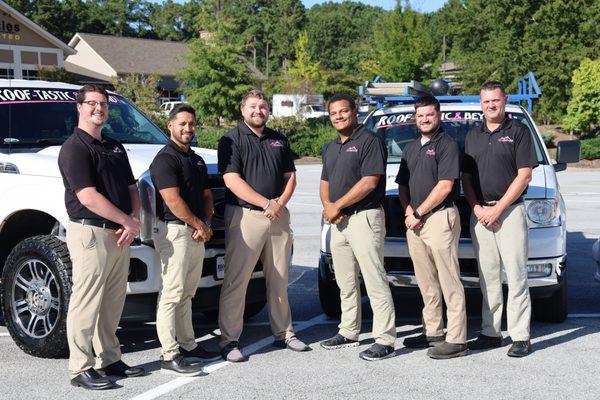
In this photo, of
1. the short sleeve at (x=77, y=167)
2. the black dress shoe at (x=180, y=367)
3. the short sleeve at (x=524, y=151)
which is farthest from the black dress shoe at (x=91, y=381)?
the short sleeve at (x=524, y=151)

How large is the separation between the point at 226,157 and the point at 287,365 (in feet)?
5.10

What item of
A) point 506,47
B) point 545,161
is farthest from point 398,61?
point 545,161

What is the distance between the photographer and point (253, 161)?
551 centimetres

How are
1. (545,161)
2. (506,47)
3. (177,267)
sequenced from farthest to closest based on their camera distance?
(506,47), (545,161), (177,267)

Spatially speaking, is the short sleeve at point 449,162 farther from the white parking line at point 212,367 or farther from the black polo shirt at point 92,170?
the black polo shirt at point 92,170

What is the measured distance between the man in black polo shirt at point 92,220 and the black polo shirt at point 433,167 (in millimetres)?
2030

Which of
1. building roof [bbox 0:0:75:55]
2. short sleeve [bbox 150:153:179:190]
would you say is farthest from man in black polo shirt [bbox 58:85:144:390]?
building roof [bbox 0:0:75:55]

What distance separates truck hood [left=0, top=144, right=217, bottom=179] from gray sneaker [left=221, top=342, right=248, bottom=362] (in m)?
1.31

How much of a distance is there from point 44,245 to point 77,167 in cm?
91

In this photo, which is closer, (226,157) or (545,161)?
(226,157)

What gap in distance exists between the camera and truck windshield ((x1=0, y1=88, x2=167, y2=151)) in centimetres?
632

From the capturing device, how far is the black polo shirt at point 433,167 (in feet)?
17.8

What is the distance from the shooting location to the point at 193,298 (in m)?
5.66

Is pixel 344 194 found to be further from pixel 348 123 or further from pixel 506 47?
pixel 506 47
